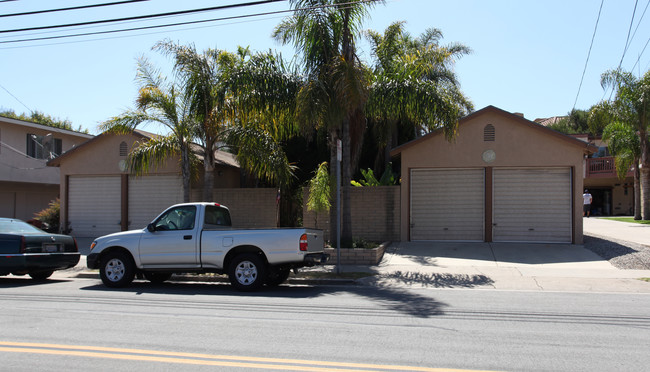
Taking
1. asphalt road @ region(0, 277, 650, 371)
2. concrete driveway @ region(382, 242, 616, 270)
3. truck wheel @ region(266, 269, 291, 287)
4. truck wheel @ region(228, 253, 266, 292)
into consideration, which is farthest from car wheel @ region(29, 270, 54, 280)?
concrete driveway @ region(382, 242, 616, 270)

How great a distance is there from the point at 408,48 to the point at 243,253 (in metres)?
16.1

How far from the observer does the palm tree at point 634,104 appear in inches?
861

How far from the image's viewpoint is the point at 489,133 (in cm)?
1709

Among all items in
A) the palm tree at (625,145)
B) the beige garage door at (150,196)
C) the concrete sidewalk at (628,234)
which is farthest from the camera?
the palm tree at (625,145)

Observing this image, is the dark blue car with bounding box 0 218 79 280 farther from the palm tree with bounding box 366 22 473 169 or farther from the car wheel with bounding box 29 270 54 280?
the palm tree with bounding box 366 22 473 169

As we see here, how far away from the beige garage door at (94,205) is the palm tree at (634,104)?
20.8m

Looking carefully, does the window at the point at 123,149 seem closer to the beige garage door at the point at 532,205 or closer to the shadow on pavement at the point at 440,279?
the shadow on pavement at the point at 440,279

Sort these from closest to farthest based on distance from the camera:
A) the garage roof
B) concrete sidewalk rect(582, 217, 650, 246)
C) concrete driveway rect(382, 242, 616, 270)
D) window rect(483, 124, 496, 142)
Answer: concrete driveway rect(382, 242, 616, 270) → the garage roof → concrete sidewalk rect(582, 217, 650, 246) → window rect(483, 124, 496, 142)

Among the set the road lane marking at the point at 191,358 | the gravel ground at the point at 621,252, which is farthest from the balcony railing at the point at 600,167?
the road lane marking at the point at 191,358

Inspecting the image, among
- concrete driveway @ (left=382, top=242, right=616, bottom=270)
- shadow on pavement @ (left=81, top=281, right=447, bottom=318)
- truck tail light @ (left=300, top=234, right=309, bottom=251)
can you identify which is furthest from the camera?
concrete driveway @ (left=382, top=242, right=616, bottom=270)

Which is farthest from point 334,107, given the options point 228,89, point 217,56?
point 217,56

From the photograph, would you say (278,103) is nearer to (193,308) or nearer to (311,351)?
(193,308)

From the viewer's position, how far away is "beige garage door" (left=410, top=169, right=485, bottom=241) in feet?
56.7

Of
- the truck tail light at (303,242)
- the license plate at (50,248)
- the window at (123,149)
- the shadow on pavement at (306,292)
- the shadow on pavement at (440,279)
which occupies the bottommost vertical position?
the shadow on pavement at (306,292)
